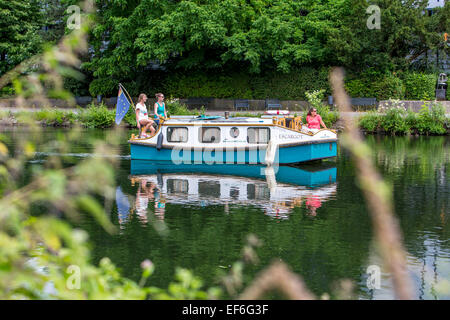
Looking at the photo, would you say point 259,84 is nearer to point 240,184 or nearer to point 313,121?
point 313,121

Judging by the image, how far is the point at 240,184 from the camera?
16578mm

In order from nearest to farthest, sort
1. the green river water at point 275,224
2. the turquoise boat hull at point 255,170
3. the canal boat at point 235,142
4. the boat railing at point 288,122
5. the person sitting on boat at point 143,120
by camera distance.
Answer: the green river water at point 275,224 → the turquoise boat hull at point 255,170 → the canal boat at point 235,142 → the boat railing at point 288,122 → the person sitting on boat at point 143,120

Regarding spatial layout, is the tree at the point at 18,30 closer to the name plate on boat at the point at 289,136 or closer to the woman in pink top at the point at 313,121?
the woman in pink top at the point at 313,121

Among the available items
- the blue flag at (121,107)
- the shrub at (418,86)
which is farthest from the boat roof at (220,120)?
the shrub at (418,86)

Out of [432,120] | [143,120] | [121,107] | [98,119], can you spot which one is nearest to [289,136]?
[143,120]

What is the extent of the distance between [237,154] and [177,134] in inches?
80.9

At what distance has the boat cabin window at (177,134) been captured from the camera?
68.7 ft

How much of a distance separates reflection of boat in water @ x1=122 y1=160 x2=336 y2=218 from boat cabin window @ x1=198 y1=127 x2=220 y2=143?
0.90m

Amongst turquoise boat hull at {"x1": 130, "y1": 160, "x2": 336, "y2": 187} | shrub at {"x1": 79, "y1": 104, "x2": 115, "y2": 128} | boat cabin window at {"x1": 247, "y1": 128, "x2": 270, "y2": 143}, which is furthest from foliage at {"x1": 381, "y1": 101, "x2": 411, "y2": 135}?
shrub at {"x1": 79, "y1": 104, "x2": 115, "y2": 128}

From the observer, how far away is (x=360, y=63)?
1567 inches

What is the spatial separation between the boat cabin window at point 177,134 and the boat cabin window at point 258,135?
205cm
